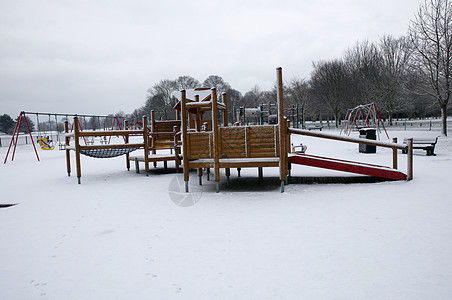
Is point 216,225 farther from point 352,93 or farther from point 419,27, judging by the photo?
point 352,93

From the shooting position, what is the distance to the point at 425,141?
12.7 metres

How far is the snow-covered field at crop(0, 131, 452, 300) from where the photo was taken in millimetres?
2971

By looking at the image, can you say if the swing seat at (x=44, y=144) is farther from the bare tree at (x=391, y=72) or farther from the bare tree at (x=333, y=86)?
the bare tree at (x=391, y=72)

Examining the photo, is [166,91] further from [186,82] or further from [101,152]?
[101,152]

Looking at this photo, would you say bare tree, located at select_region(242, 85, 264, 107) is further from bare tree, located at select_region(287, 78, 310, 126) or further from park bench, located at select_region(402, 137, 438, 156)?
park bench, located at select_region(402, 137, 438, 156)

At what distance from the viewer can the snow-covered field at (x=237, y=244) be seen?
297cm

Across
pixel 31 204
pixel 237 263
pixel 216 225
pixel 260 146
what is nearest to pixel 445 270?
pixel 237 263

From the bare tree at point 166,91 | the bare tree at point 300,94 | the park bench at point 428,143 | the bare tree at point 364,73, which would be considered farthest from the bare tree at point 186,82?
the park bench at point 428,143

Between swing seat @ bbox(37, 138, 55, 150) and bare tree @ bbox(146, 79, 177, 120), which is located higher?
bare tree @ bbox(146, 79, 177, 120)

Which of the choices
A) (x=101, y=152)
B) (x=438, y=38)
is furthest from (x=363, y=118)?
(x=101, y=152)

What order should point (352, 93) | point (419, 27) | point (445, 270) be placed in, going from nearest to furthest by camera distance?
1. point (445, 270)
2. point (419, 27)
3. point (352, 93)

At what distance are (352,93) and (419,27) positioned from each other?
24342 millimetres

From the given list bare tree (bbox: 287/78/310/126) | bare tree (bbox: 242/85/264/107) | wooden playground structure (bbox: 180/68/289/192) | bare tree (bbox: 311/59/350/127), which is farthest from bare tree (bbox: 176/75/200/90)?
wooden playground structure (bbox: 180/68/289/192)

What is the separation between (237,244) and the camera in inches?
158
